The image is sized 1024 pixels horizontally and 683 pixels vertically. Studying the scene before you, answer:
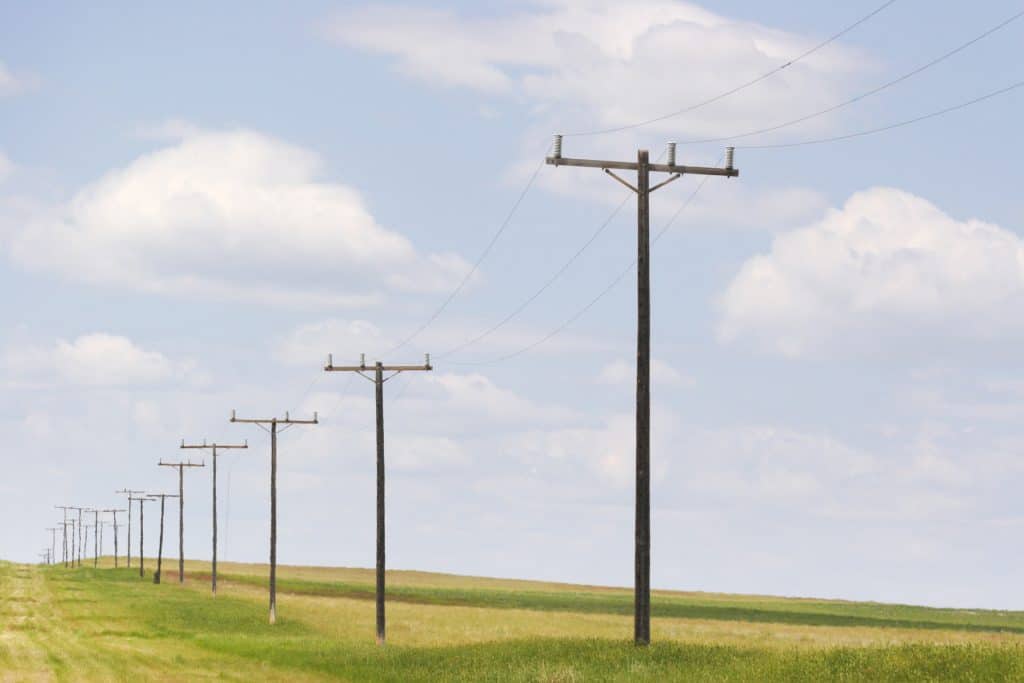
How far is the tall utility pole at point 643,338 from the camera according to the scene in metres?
31.6

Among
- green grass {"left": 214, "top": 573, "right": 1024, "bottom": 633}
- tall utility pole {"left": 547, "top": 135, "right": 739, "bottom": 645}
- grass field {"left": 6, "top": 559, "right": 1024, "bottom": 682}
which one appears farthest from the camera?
green grass {"left": 214, "top": 573, "right": 1024, "bottom": 633}

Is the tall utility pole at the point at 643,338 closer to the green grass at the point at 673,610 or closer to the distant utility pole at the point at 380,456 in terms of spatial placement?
the distant utility pole at the point at 380,456

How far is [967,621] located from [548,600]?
116 ft

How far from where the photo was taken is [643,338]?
3222 cm

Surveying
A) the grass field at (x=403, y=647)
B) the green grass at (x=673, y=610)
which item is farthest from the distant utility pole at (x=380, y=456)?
the green grass at (x=673, y=610)

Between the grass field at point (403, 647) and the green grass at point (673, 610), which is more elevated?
the grass field at point (403, 647)

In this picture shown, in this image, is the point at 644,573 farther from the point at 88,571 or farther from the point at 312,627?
the point at 88,571

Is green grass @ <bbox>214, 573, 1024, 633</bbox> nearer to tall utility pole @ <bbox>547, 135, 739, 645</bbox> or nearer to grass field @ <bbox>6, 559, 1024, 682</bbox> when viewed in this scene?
grass field @ <bbox>6, 559, 1024, 682</bbox>

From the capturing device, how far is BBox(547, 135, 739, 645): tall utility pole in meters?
31.6

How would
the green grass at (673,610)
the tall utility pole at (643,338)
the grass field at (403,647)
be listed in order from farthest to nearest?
1. the green grass at (673,610)
2. the tall utility pole at (643,338)
3. the grass field at (403,647)

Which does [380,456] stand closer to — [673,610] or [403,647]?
[403,647]

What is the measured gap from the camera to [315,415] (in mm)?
69438

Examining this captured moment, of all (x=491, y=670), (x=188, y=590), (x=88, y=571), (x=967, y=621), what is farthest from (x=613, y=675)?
(x=88, y=571)

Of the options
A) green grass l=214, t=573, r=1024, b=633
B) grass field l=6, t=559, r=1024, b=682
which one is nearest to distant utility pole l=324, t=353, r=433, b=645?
grass field l=6, t=559, r=1024, b=682
